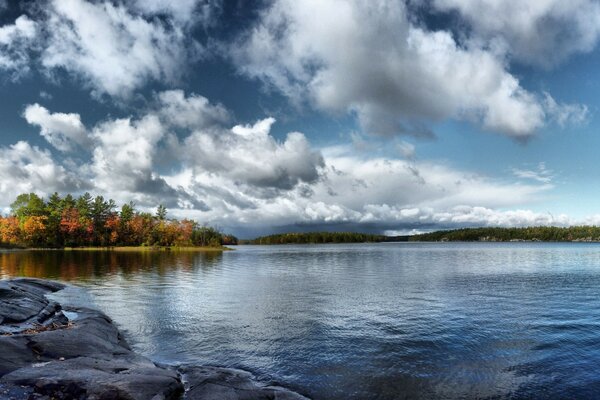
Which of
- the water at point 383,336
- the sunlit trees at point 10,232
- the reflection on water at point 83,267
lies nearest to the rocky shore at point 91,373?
the water at point 383,336

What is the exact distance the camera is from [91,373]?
606 inches

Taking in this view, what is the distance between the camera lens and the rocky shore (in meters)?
14.0

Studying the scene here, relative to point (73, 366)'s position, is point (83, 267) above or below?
below

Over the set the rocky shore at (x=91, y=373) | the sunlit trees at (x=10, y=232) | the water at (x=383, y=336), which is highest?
the sunlit trees at (x=10, y=232)

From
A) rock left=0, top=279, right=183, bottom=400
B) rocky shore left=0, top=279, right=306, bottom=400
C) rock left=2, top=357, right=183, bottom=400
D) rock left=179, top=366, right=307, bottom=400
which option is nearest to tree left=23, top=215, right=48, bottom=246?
rock left=0, top=279, right=183, bottom=400

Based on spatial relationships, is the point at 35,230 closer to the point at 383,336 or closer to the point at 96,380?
the point at 383,336

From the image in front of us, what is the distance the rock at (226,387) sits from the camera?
51.2ft

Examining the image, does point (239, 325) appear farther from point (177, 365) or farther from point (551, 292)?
point (551, 292)

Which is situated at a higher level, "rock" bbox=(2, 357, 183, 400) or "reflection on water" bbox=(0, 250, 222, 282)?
"rock" bbox=(2, 357, 183, 400)

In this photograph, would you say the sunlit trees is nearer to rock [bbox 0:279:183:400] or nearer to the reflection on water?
the reflection on water

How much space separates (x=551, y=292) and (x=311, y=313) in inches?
1361

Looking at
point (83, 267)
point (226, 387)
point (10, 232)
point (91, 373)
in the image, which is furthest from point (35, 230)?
point (226, 387)

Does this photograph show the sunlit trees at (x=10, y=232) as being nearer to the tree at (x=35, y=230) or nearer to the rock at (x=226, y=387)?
the tree at (x=35, y=230)

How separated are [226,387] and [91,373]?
218 inches
